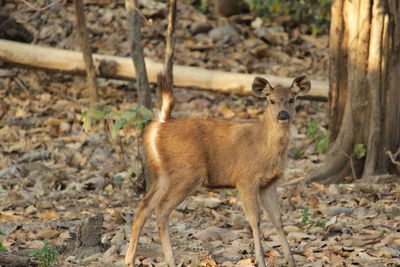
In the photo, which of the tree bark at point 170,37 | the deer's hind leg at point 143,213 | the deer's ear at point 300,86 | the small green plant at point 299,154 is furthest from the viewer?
the small green plant at point 299,154

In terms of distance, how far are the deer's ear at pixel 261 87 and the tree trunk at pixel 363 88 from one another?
2.52m

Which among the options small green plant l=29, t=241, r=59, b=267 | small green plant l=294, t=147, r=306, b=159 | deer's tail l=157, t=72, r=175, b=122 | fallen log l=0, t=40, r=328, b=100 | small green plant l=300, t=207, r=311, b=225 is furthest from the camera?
fallen log l=0, t=40, r=328, b=100

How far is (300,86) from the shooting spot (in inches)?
279

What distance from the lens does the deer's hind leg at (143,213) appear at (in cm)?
649

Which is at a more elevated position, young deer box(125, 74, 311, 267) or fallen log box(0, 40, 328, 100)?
fallen log box(0, 40, 328, 100)

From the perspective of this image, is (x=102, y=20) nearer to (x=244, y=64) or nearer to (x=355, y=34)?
(x=244, y=64)

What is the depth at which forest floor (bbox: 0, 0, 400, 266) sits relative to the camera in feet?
23.1

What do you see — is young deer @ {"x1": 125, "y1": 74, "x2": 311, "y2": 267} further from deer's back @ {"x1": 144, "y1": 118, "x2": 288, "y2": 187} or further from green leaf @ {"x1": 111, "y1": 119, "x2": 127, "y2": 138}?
green leaf @ {"x1": 111, "y1": 119, "x2": 127, "y2": 138}

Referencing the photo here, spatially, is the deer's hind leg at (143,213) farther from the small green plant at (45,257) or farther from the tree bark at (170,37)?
the tree bark at (170,37)

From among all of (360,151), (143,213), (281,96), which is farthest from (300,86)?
(360,151)

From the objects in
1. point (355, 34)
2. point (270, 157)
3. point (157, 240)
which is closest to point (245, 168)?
point (270, 157)

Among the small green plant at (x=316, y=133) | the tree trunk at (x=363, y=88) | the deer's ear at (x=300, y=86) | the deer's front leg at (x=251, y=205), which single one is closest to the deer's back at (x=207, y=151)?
the deer's front leg at (x=251, y=205)

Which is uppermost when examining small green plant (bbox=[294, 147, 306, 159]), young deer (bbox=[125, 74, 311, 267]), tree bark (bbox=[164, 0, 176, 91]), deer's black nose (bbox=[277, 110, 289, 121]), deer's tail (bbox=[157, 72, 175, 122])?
tree bark (bbox=[164, 0, 176, 91])

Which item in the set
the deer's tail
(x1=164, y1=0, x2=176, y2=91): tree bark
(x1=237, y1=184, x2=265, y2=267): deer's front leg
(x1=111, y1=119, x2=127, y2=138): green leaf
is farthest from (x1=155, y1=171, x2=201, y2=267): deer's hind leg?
(x1=164, y1=0, x2=176, y2=91): tree bark
